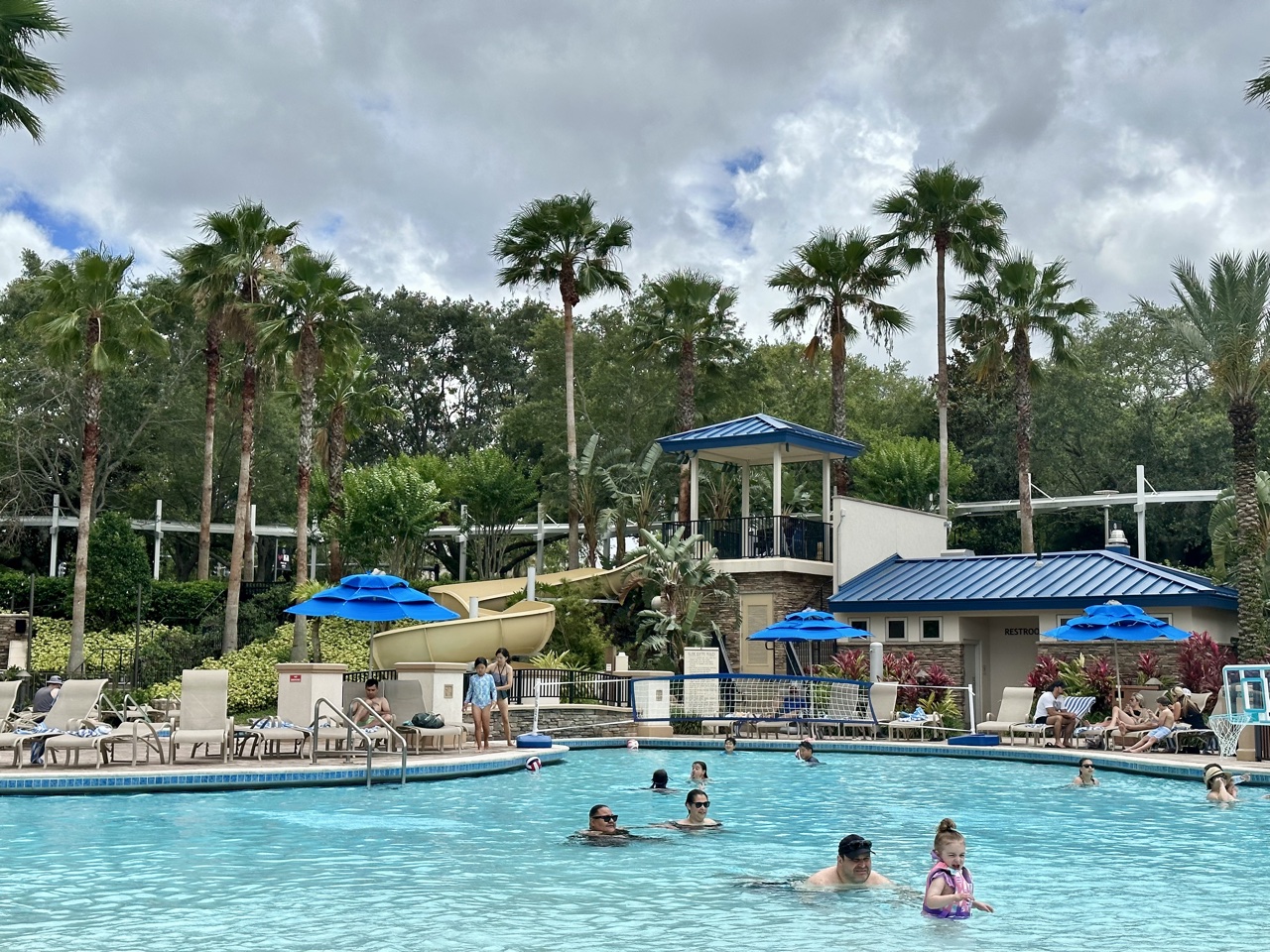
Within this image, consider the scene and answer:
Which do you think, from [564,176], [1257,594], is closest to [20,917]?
[1257,594]

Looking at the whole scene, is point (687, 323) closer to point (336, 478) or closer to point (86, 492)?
point (336, 478)

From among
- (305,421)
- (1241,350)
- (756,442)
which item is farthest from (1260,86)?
(305,421)

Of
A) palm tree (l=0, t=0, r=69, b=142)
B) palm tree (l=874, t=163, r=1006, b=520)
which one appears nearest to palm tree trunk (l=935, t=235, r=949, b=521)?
palm tree (l=874, t=163, r=1006, b=520)

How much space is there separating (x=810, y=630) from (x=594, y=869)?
15.6 meters

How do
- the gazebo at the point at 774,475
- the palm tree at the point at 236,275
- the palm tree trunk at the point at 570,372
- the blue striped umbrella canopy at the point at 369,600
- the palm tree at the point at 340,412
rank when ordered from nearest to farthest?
1. the blue striped umbrella canopy at the point at 369,600
2. the gazebo at the point at 774,475
3. the palm tree at the point at 236,275
4. the palm tree at the point at 340,412
5. the palm tree trunk at the point at 570,372

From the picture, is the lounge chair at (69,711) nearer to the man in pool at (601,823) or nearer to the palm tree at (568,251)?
the man in pool at (601,823)

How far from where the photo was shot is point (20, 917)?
884cm

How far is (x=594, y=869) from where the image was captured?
11.3 m

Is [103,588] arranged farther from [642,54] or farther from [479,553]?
[642,54]

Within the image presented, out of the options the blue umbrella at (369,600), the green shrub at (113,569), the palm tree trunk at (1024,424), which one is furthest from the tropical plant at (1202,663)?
the green shrub at (113,569)

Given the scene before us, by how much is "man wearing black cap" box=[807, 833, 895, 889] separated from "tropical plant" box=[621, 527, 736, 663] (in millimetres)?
20639

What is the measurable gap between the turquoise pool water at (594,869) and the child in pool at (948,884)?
0.12 meters

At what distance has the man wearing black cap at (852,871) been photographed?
965cm

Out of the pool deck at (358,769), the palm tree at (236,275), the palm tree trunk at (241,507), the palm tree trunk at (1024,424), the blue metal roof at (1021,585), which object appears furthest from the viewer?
the palm tree trunk at (1024,424)
